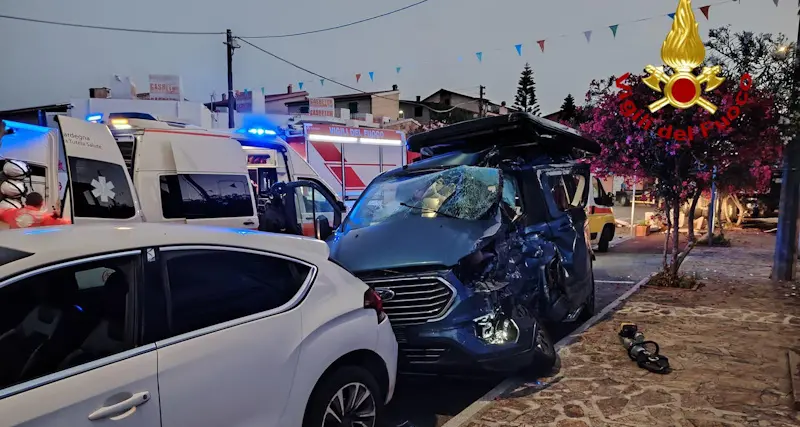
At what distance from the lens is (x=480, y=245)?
15.1ft

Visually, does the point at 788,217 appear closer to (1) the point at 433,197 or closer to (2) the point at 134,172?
(1) the point at 433,197

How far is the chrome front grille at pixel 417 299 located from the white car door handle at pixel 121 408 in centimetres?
232

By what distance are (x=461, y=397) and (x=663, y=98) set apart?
19.0ft

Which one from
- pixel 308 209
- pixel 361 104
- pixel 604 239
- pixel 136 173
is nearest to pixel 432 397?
pixel 136 173

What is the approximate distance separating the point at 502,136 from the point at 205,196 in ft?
14.1

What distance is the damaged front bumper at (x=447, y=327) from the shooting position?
418 centimetres

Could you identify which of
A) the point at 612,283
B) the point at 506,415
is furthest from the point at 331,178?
the point at 506,415

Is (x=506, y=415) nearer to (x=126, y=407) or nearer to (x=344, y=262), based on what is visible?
(x=344, y=262)

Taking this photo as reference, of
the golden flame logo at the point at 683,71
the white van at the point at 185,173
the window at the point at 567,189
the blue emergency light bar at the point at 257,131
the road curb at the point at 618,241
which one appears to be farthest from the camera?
the road curb at the point at 618,241

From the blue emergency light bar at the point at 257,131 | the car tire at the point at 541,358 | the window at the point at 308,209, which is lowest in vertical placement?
the car tire at the point at 541,358

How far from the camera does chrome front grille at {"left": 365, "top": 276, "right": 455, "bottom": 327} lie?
14.0ft

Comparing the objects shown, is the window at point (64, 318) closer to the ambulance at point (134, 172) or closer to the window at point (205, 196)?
the ambulance at point (134, 172)

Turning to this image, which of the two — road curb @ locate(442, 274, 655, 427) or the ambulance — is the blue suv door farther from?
the ambulance

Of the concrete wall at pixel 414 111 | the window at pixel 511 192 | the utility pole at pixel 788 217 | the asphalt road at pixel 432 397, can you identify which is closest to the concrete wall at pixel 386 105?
the concrete wall at pixel 414 111
